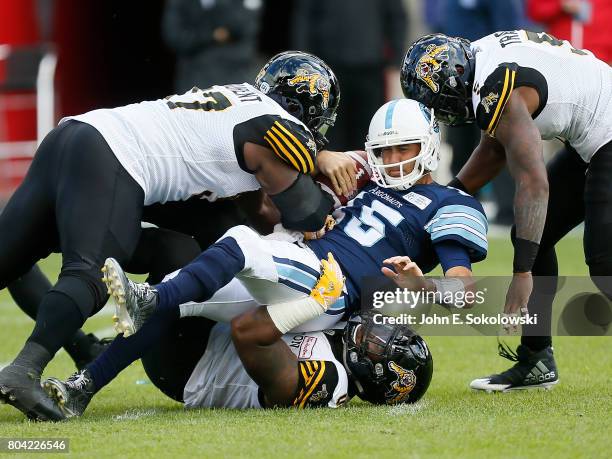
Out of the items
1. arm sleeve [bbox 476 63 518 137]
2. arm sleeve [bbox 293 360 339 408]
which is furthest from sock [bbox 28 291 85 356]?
arm sleeve [bbox 476 63 518 137]

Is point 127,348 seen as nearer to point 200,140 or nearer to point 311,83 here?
point 200,140

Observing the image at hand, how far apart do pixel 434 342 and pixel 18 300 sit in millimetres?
2139

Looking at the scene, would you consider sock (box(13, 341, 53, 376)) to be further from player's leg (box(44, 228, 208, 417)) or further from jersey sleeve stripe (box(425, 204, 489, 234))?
jersey sleeve stripe (box(425, 204, 489, 234))

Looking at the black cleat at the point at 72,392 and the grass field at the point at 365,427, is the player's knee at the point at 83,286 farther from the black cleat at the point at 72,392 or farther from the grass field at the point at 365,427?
the grass field at the point at 365,427

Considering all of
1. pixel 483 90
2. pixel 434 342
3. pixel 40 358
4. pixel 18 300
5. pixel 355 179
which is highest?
pixel 483 90

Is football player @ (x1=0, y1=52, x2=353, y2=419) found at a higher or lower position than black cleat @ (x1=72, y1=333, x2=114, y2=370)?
higher

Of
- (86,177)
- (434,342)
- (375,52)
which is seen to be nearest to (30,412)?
(86,177)

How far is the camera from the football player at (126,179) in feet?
14.3

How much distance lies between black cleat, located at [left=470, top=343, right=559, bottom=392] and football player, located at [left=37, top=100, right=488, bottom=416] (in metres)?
0.60

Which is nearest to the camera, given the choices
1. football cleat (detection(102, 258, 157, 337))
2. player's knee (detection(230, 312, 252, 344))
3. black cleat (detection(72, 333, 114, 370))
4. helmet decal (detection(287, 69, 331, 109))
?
football cleat (detection(102, 258, 157, 337))

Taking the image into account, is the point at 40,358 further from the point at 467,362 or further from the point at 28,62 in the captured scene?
the point at 28,62

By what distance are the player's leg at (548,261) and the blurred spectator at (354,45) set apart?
553cm

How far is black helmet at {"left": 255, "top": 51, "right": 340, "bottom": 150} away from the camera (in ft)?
16.1

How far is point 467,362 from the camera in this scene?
5910 mm
